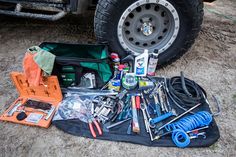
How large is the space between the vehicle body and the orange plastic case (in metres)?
0.69

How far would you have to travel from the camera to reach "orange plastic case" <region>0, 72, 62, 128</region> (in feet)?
5.59

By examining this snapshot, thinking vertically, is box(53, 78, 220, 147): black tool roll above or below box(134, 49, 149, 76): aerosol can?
below

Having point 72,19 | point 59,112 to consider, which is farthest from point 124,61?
point 72,19

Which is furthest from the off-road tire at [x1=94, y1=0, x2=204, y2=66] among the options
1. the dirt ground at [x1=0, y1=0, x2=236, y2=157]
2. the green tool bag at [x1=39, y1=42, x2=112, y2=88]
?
the dirt ground at [x1=0, y1=0, x2=236, y2=157]

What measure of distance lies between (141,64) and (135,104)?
505 millimetres

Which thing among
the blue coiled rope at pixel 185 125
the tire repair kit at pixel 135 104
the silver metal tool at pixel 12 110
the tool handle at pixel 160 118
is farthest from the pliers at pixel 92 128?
the silver metal tool at pixel 12 110

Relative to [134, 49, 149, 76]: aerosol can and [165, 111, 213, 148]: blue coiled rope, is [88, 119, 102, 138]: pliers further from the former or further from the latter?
[134, 49, 149, 76]: aerosol can

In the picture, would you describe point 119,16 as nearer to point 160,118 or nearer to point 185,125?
point 160,118

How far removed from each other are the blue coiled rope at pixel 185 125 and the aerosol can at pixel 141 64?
701mm

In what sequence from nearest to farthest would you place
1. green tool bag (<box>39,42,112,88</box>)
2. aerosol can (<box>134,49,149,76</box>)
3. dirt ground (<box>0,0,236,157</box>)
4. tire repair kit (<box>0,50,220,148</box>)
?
dirt ground (<box>0,0,236,157</box>), tire repair kit (<box>0,50,220,148</box>), green tool bag (<box>39,42,112,88</box>), aerosol can (<box>134,49,149,76</box>)

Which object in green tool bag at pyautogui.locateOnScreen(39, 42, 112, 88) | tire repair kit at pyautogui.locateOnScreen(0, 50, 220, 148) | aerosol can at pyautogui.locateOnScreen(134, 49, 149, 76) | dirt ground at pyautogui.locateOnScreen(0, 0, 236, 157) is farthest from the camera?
aerosol can at pyautogui.locateOnScreen(134, 49, 149, 76)

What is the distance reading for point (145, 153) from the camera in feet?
4.98

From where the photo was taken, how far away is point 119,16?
1937mm

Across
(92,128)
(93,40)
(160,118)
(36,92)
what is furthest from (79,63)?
(93,40)
